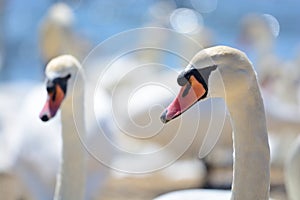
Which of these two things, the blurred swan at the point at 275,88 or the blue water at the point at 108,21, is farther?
the blue water at the point at 108,21

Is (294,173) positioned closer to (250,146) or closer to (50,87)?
(50,87)

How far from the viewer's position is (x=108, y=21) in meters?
14.7

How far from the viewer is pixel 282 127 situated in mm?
5492

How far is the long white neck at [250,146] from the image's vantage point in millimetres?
1724

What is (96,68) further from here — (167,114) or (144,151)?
(167,114)

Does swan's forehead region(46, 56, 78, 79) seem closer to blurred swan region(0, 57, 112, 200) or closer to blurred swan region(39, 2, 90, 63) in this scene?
blurred swan region(0, 57, 112, 200)

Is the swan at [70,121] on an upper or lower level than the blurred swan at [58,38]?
lower

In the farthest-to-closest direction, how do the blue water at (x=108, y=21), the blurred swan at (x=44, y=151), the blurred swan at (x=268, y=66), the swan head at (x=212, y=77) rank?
the blue water at (x=108, y=21) < the blurred swan at (x=268, y=66) < the blurred swan at (x=44, y=151) < the swan head at (x=212, y=77)

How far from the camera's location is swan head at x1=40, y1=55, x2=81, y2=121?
2.38m

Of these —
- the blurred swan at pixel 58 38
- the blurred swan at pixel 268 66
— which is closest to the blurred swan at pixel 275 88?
the blurred swan at pixel 268 66

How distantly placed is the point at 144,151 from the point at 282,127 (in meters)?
1.30

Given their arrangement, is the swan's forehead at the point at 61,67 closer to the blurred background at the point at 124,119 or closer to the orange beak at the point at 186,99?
the blurred background at the point at 124,119

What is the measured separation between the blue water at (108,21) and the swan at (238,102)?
251 inches

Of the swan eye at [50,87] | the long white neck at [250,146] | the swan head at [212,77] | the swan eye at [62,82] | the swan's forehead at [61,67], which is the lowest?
the long white neck at [250,146]
